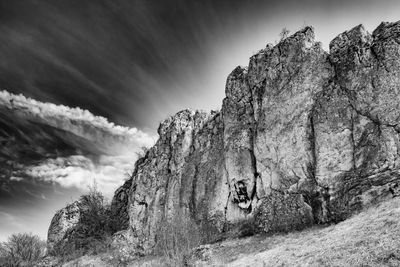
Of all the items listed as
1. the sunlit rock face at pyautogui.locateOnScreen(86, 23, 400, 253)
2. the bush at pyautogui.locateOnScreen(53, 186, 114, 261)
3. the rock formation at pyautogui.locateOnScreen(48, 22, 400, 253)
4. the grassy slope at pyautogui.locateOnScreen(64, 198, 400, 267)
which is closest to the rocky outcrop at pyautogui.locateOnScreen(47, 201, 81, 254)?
the bush at pyautogui.locateOnScreen(53, 186, 114, 261)

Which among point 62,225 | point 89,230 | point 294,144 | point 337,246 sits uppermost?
point 294,144

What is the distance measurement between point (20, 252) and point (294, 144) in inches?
1902

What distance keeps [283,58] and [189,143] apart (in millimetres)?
19558

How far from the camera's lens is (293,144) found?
3409 cm

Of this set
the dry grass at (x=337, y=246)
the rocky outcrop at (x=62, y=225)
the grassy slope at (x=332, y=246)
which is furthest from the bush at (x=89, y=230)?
the dry grass at (x=337, y=246)

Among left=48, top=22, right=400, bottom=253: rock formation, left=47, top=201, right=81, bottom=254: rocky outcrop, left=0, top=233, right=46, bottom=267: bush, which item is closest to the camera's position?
left=48, top=22, right=400, bottom=253: rock formation

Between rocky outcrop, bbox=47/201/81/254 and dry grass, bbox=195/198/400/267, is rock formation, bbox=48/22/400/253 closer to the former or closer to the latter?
dry grass, bbox=195/198/400/267

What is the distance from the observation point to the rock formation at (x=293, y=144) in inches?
1121

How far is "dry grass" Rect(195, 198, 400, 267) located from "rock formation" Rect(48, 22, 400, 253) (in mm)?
2704

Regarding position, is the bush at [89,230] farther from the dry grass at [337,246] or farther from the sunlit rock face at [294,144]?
the dry grass at [337,246]

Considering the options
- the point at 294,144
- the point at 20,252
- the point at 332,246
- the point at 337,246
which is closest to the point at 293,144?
the point at 294,144

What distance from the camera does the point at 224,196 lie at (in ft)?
132

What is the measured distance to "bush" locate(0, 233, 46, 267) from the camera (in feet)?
170

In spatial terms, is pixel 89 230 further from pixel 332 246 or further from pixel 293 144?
pixel 332 246
